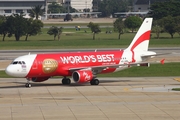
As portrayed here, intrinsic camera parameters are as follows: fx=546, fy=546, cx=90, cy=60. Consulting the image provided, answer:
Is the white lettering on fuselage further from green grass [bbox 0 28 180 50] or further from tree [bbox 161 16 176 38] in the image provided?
tree [bbox 161 16 176 38]

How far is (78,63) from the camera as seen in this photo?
168 ft

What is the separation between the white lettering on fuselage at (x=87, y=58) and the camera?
50.9m

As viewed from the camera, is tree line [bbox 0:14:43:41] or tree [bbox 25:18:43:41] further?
tree [bbox 25:18:43:41]

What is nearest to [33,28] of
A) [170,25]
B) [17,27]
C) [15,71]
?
[17,27]

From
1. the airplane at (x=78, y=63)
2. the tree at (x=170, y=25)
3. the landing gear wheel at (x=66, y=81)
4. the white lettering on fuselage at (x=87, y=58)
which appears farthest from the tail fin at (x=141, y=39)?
the tree at (x=170, y=25)

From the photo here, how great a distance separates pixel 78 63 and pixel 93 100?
34.4ft

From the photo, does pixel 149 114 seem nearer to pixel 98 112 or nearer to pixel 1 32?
pixel 98 112

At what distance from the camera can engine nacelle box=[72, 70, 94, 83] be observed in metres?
49.5

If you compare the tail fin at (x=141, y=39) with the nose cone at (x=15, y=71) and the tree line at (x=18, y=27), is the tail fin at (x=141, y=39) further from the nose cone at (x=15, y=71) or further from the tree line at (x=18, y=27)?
the tree line at (x=18, y=27)

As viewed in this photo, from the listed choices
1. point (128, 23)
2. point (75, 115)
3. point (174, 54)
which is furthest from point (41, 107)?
point (128, 23)

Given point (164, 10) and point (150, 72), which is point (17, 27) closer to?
point (164, 10)

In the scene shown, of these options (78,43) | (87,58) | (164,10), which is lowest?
(78,43)

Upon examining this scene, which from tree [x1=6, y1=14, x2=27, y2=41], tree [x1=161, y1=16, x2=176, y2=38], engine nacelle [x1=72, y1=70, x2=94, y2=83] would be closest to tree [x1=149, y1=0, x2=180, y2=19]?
tree [x1=161, y1=16, x2=176, y2=38]

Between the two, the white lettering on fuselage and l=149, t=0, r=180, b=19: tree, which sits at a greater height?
l=149, t=0, r=180, b=19: tree
